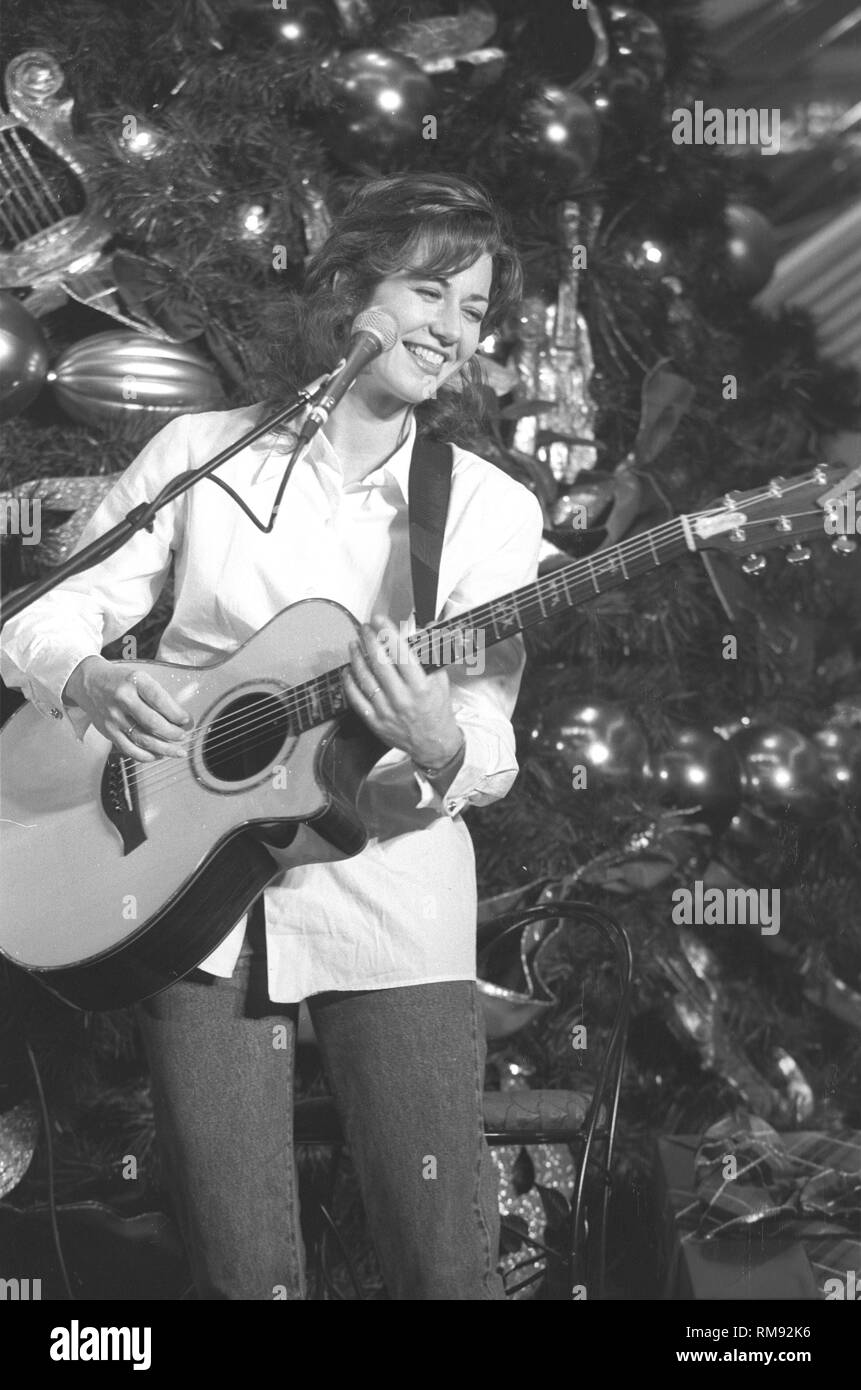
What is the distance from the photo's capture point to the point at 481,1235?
1587 mm

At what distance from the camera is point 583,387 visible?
2225mm

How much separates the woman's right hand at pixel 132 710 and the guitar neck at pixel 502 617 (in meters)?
0.15

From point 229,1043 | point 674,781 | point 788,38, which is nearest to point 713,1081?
point 674,781

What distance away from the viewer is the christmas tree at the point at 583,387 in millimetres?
2072

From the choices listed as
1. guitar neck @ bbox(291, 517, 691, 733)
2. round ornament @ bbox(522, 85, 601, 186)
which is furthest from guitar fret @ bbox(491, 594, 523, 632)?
round ornament @ bbox(522, 85, 601, 186)

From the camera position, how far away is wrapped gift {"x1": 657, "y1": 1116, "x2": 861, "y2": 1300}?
1858 mm

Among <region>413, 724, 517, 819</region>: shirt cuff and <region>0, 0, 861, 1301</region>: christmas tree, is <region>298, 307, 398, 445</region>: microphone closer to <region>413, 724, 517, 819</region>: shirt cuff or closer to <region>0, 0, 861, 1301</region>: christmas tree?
<region>413, 724, 517, 819</region>: shirt cuff

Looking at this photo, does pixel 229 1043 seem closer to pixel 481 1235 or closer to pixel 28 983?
pixel 481 1235

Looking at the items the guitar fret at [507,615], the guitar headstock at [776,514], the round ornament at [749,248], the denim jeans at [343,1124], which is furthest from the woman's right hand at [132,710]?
the round ornament at [749,248]

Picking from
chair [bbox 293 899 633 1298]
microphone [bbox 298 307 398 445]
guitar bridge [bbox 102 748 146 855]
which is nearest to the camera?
microphone [bbox 298 307 398 445]

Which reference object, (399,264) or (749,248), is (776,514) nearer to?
(399,264)

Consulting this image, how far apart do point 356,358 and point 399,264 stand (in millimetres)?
360

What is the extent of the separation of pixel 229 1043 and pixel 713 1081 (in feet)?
2.62

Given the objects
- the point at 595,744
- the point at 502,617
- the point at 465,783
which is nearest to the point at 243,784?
the point at 465,783
